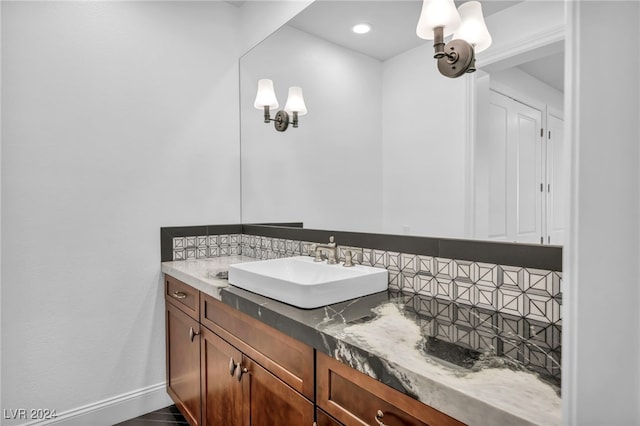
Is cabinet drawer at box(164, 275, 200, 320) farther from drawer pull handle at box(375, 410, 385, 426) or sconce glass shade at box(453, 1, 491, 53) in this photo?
sconce glass shade at box(453, 1, 491, 53)

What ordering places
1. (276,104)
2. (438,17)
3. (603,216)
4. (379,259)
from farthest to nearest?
1. (276,104)
2. (379,259)
3. (438,17)
4. (603,216)

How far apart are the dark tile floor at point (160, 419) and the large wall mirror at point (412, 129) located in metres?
1.22

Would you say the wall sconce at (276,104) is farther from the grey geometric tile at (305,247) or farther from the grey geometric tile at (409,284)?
the grey geometric tile at (409,284)

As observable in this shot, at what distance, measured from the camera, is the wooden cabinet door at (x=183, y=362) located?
5.57 ft

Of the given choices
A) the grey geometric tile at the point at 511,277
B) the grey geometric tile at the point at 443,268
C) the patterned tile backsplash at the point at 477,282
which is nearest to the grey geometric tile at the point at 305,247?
the patterned tile backsplash at the point at 477,282

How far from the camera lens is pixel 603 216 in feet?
1.52

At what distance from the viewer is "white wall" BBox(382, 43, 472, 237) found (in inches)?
49.4

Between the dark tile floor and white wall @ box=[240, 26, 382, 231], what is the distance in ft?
3.95

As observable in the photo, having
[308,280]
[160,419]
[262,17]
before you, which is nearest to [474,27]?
[308,280]

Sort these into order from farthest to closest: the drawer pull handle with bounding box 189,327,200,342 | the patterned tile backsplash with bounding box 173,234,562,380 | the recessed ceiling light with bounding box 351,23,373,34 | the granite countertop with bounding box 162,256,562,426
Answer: the drawer pull handle with bounding box 189,327,200,342
the recessed ceiling light with bounding box 351,23,373,34
the patterned tile backsplash with bounding box 173,234,562,380
the granite countertop with bounding box 162,256,562,426

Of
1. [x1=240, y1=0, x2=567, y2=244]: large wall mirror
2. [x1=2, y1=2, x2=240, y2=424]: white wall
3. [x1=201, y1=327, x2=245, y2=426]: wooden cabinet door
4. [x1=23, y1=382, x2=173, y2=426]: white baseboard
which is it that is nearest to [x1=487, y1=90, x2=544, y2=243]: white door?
[x1=240, y1=0, x2=567, y2=244]: large wall mirror

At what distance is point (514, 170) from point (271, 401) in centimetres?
107

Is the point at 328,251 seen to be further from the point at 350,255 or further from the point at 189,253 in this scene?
the point at 189,253

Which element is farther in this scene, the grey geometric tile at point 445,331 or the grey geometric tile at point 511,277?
the grey geometric tile at point 511,277
